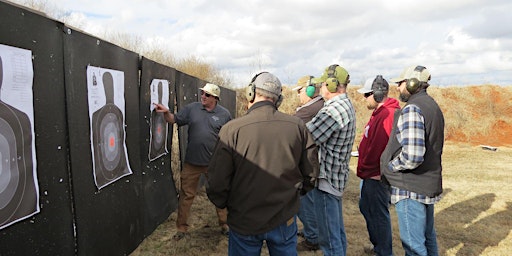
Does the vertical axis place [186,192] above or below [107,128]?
below

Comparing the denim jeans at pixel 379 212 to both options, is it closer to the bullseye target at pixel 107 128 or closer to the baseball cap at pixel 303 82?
the baseball cap at pixel 303 82

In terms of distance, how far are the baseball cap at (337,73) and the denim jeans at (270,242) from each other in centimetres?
135

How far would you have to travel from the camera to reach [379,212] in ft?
11.6

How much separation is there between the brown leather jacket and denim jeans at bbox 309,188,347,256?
783mm

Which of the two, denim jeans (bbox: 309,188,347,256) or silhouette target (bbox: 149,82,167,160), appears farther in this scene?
silhouette target (bbox: 149,82,167,160)

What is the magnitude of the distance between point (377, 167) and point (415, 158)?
0.90m

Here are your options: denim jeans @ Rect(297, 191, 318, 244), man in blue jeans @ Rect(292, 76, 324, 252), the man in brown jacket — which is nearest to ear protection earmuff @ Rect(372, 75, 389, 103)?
man in blue jeans @ Rect(292, 76, 324, 252)

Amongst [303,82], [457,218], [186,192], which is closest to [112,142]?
[186,192]

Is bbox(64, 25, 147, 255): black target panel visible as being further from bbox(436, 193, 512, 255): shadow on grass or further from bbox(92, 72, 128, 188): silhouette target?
bbox(436, 193, 512, 255): shadow on grass

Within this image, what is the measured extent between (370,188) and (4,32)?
323 centimetres

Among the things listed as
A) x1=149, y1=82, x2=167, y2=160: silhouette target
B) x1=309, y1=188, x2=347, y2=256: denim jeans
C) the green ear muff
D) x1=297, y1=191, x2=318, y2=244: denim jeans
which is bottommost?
x1=297, y1=191, x2=318, y2=244: denim jeans

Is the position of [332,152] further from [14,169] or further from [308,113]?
[14,169]

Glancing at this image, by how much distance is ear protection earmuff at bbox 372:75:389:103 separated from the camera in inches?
141

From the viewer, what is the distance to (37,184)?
2.18 m
